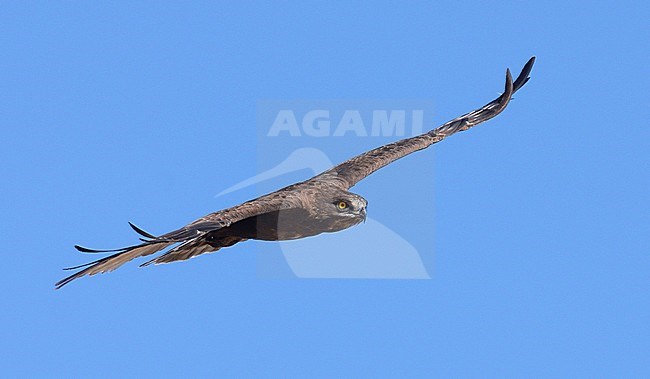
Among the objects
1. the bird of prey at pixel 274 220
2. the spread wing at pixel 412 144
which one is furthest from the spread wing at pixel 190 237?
the spread wing at pixel 412 144

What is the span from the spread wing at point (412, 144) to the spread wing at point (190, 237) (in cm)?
163

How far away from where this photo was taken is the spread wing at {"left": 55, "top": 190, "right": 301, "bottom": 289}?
630 inches

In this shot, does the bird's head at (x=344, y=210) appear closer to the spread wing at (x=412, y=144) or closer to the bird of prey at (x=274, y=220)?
the bird of prey at (x=274, y=220)

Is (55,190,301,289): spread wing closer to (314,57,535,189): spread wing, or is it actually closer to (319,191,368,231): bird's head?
(319,191,368,231): bird's head

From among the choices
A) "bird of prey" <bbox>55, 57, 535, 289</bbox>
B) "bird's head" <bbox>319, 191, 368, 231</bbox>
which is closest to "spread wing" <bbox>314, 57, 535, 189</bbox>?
"bird of prey" <bbox>55, 57, 535, 289</bbox>

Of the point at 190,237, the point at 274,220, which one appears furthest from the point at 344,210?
the point at 190,237

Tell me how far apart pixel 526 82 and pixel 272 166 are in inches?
214

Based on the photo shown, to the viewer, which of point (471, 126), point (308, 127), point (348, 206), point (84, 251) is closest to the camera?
point (84, 251)

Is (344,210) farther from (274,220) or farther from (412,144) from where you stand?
(412,144)

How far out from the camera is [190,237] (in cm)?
1622

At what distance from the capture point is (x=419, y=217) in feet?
63.9

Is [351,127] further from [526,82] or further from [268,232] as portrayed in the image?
[526,82]

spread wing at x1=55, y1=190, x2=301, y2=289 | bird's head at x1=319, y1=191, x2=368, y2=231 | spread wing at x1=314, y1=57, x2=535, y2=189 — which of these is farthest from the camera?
spread wing at x1=314, y1=57, x2=535, y2=189

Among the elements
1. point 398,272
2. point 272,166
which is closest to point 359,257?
point 398,272
